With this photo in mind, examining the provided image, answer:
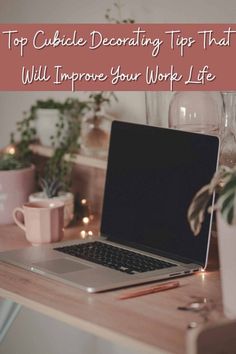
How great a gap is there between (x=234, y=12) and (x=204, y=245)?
529 mm

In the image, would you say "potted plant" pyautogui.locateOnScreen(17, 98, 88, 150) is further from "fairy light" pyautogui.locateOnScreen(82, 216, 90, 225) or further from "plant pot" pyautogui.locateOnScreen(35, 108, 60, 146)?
"fairy light" pyautogui.locateOnScreen(82, 216, 90, 225)

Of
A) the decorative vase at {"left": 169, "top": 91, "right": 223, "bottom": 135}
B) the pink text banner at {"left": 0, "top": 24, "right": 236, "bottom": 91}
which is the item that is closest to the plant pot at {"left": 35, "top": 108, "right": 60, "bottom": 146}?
the pink text banner at {"left": 0, "top": 24, "right": 236, "bottom": 91}

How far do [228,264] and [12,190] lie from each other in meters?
0.85

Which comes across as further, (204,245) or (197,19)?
(197,19)

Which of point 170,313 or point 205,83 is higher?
point 205,83

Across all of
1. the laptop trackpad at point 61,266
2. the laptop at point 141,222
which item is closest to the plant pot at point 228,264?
the laptop at point 141,222

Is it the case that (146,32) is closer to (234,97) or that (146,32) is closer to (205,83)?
(205,83)

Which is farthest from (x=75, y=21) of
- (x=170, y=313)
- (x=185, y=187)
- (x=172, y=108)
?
(x=170, y=313)

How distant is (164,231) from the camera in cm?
181

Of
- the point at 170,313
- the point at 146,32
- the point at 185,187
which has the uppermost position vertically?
the point at 146,32

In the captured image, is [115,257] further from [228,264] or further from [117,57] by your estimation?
[117,57]

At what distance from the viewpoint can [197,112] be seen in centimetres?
191

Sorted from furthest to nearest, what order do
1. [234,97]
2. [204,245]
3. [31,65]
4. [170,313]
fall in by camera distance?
[31,65] → [234,97] → [204,245] → [170,313]

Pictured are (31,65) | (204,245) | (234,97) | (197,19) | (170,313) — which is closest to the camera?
(170,313)
